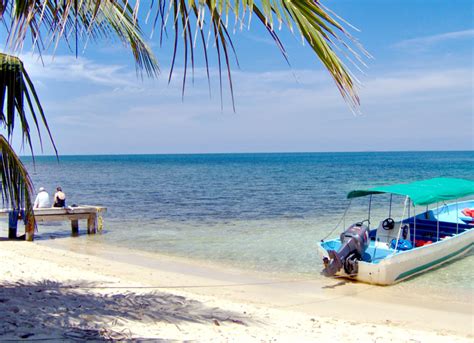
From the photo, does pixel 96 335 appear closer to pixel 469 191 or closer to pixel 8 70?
pixel 8 70

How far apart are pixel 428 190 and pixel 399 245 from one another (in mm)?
1598

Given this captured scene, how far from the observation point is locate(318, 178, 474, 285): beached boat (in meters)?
9.82

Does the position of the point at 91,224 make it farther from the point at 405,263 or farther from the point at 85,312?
the point at 85,312

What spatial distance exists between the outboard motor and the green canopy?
1504 millimetres

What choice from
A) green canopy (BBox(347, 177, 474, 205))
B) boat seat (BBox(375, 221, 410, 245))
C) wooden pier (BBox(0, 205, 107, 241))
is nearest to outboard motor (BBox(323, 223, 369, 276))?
green canopy (BBox(347, 177, 474, 205))

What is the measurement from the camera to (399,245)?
1096 centimetres

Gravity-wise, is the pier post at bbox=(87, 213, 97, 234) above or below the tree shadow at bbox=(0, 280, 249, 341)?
below

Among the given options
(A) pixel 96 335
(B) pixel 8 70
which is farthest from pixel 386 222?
(B) pixel 8 70

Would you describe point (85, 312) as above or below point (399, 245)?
above

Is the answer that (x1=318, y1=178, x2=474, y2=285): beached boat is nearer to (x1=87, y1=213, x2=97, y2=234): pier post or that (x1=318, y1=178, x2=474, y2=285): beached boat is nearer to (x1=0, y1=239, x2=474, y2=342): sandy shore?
(x1=0, y1=239, x2=474, y2=342): sandy shore

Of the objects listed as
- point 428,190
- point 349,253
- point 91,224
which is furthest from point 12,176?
point 91,224

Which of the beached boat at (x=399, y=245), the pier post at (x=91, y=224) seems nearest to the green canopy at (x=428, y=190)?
the beached boat at (x=399, y=245)

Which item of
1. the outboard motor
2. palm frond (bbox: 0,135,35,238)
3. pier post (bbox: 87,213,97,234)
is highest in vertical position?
palm frond (bbox: 0,135,35,238)

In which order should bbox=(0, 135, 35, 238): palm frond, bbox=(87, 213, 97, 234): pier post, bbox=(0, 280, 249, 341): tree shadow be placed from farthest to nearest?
bbox=(87, 213, 97, 234): pier post < bbox=(0, 135, 35, 238): palm frond < bbox=(0, 280, 249, 341): tree shadow
